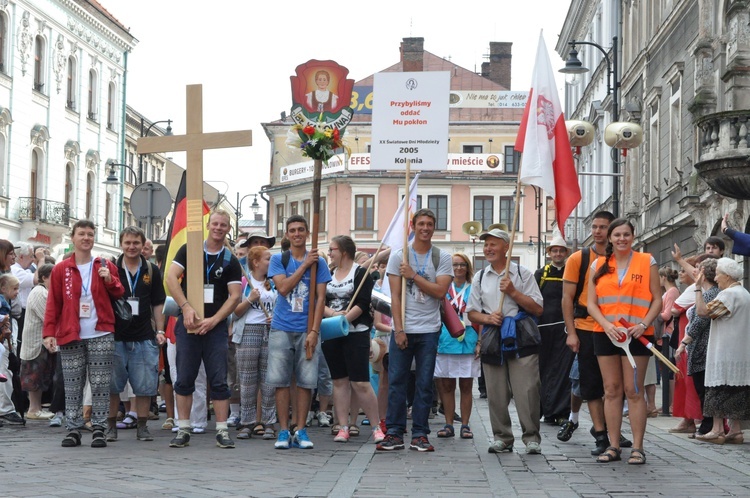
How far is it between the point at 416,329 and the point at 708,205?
17599 millimetres

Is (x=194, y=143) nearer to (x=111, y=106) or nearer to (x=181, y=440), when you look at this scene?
(x=181, y=440)

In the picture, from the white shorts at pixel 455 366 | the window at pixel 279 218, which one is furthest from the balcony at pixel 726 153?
the window at pixel 279 218

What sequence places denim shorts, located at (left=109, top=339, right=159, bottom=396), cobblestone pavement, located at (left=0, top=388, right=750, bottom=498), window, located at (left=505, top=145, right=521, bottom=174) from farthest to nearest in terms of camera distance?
1. window, located at (left=505, top=145, right=521, bottom=174)
2. denim shorts, located at (left=109, top=339, right=159, bottom=396)
3. cobblestone pavement, located at (left=0, top=388, right=750, bottom=498)

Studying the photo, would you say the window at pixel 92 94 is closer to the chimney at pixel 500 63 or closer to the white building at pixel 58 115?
the white building at pixel 58 115

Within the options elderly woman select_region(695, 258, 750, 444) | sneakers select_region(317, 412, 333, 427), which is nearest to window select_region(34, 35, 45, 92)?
sneakers select_region(317, 412, 333, 427)

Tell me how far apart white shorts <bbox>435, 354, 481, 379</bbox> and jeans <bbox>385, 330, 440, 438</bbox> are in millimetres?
1545

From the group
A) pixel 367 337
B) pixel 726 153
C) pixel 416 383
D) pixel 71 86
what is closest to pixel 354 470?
pixel 416 383

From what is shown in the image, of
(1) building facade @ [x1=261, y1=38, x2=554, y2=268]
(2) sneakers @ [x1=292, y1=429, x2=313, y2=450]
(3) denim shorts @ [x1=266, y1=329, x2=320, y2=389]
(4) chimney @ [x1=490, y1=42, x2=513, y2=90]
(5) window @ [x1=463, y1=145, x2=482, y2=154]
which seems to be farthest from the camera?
(4) chimney @ [x1=490, y1=42, x2=513, y2=90]

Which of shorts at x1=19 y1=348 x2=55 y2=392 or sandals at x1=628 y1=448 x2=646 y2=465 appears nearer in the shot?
sandals at x1=628 y1=448 x2=646 y2=465

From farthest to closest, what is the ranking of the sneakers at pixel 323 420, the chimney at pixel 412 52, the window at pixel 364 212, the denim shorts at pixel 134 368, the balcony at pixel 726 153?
the chimney at pixel 412 52
the window at pixel 364 212
the balcony at pixel 726 153
the sneakers at pixel 323 420
the denim shorts at pixel 134 368

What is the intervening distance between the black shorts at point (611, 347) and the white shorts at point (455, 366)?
2.59 meters

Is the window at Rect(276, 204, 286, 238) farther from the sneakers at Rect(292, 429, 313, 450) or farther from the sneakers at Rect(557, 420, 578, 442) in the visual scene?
the sneakers at Rect(292, 429, 313, 450)

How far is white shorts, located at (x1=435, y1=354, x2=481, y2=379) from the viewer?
42.1ft

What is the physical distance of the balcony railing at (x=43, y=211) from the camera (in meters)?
48.8
